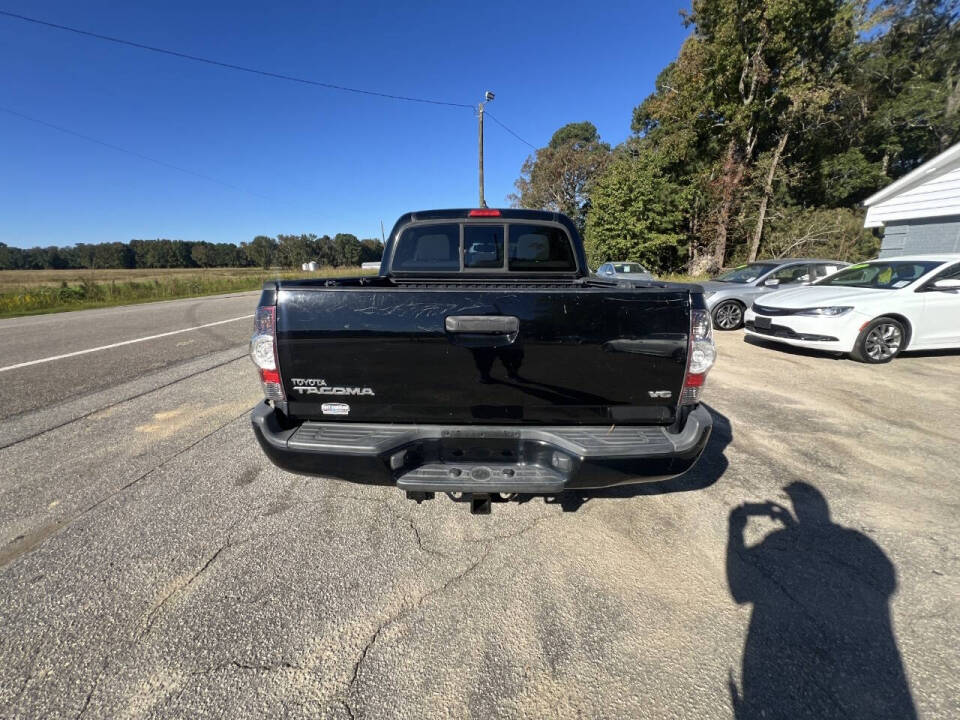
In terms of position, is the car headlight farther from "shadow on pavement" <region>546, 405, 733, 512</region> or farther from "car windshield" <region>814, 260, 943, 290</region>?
"shadow on pavement" <region>546, 405, 733, 512</region>

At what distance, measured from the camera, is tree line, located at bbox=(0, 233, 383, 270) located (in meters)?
85.9

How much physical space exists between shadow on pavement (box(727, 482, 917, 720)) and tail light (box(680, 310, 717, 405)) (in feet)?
3.29

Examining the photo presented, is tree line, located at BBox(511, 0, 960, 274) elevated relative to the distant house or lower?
elevated

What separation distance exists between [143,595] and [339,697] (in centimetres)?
117

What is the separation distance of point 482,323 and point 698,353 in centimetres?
105

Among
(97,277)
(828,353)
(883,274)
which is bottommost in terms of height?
(828,353)

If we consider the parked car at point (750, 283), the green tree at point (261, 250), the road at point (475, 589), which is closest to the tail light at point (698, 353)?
the road at point (475, 589)

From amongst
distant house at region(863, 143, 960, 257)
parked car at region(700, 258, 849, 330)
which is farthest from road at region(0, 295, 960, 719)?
distant house at region(863, 143, 960, 257)

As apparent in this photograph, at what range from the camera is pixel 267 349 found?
1.84 meters

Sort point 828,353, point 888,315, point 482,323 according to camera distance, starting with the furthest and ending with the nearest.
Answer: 1. point 828,353
2. point 888,315
3. point 482,323

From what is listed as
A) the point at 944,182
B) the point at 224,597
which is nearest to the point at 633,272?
the point at 944,182

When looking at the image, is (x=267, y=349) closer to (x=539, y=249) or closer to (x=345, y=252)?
(x=539, y=249)


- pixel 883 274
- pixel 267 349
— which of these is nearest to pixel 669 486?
pixel 267 349

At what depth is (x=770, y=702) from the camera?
4.49ft
